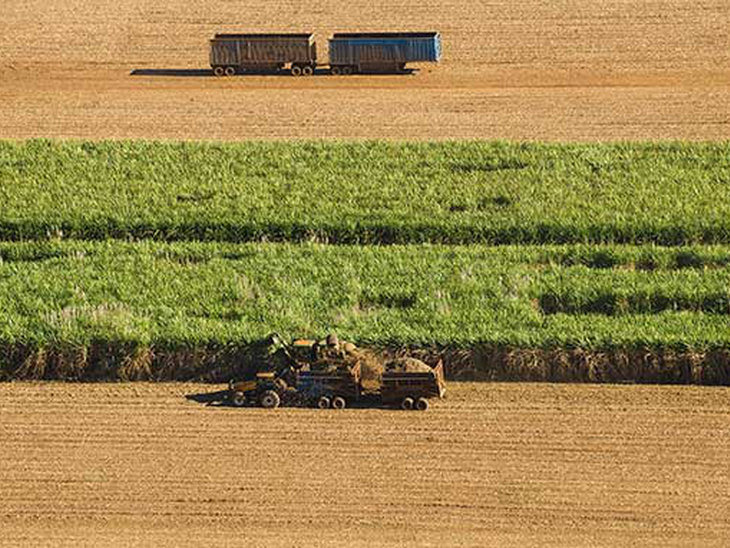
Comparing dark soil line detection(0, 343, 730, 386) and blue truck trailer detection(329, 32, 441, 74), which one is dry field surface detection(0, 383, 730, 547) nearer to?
dark soil line detection(0, 343, 730, 386)

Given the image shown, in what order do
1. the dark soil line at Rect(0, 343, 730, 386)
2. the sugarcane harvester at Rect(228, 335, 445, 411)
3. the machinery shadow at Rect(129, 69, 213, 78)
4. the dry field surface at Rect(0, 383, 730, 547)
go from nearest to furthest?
1. the dry field surface at Rect(0, 383, 730, 547)
2. the sugarcane harvester at Rect(228, 335, 445, 411)
3. the dark soil line at Rect(0, 343, 730, 386)
4. the machinery shadow at Rect(129, 69, 213, 78)

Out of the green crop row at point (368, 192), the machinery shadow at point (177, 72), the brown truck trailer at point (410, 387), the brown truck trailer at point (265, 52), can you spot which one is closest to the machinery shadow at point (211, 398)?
the brown truck trailer at point (410, 387)

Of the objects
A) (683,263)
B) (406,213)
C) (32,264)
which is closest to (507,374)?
(683,263)

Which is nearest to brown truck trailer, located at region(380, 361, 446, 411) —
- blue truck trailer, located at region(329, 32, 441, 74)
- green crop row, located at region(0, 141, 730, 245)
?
green crop row, located at region(0, 141, 730, 245)

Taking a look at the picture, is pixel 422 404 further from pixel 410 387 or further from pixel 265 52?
pixel 265 52

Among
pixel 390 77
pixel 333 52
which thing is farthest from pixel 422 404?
pixel 390 77

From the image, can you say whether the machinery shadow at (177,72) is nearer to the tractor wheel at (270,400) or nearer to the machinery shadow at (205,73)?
the machinery shadow at (205,73)
